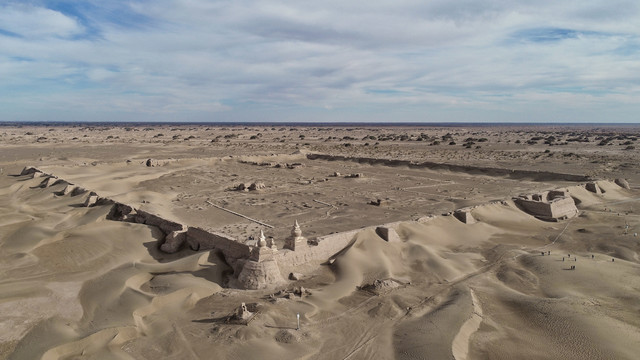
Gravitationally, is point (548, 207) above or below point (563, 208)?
above

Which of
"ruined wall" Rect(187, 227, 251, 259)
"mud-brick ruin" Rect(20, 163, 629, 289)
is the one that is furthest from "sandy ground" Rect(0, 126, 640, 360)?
"ruined wall" Rect(187, 227, 251, 259)

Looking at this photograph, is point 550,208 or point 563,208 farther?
point 563,208

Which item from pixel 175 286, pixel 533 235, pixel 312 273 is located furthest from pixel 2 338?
pixel 533 235

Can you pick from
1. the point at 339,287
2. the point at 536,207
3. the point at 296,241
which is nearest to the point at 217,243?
the point at 296,241

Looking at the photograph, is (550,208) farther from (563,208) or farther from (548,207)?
(563,208)

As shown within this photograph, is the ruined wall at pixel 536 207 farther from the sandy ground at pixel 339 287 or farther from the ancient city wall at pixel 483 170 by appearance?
the ancient city wall at pixel 483 170

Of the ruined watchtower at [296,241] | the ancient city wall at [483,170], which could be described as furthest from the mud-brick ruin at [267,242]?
the ancient city wall at [483,170]

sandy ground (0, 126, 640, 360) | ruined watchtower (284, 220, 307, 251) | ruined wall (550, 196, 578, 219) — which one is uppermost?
ruined watchtower (284, 220, 307, 251)

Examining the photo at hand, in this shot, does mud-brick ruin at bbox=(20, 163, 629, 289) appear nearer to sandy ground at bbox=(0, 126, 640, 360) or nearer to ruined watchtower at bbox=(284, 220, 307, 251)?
ruined watchtower at bbox=(284, 220, 307, 251)
